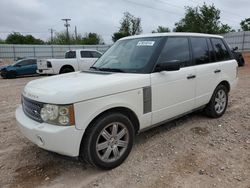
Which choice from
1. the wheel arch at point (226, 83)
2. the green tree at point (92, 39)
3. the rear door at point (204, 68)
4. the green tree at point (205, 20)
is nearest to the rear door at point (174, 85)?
the rear door at point (204, 68)

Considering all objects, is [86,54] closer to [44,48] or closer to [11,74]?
[11,74]

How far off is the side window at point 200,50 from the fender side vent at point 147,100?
1.43 meters

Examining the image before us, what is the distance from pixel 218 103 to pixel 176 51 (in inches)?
72.8

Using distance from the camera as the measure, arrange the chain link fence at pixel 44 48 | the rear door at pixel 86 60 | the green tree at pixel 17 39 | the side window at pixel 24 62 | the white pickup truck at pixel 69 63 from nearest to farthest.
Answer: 1. the white pickup truck at pixel 69 63
2. the rear door at pixel 86 60
3. the side window at pixel 24 62
4. the chain link fence at pixel 44 48
5. the green tree at pixel 17 39

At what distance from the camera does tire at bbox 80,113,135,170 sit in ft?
10.1

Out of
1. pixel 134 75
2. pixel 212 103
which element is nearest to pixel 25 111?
pixel 134 75

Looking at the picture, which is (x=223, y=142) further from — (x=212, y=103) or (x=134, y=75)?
(x=134, y=75)

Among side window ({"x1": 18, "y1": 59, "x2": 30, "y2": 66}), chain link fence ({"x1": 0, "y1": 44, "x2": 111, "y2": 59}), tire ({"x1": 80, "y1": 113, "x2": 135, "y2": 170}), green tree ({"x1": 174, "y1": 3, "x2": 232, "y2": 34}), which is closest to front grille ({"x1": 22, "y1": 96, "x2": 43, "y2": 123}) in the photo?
tire ({"x1": 80, "y1": 113, "x2": 135, "y2": 170})

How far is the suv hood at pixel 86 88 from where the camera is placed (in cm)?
288

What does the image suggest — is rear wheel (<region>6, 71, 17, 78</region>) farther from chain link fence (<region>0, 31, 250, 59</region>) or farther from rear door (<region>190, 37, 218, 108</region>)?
rear door (<region>190, 37, 218, 108</region>)

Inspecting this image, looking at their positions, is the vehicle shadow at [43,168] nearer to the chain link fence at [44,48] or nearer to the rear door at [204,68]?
the rear door at [204,68]

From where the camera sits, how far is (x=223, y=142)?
412 cm

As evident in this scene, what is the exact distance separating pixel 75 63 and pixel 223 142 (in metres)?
11.6

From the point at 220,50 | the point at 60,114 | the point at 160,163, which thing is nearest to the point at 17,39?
the point at 220,50
